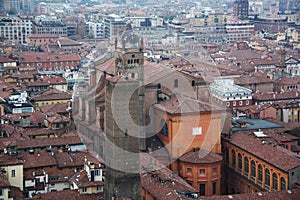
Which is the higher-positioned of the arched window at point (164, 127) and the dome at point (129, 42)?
the dome at point (129, 42)

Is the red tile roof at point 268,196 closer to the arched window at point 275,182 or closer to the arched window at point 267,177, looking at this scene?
the arched window at point 275,182

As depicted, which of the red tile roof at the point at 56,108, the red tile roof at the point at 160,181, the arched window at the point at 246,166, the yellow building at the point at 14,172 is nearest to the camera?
the red tile roof at the point at 160,181

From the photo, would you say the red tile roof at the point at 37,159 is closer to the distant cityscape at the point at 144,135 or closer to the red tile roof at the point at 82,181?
the distant cityscape at the point at 144,135

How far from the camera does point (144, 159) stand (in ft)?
80.3

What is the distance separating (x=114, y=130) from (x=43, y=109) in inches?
537

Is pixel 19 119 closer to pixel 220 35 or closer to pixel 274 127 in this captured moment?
pixel 274 127

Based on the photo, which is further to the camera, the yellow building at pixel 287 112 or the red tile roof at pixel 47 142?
the yellow building at pixel 287 112

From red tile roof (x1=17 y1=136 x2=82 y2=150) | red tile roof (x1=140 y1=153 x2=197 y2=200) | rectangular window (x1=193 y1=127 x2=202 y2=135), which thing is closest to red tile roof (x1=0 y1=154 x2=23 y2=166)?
red tile roof (x1=17 y1=136 x2=82 y2=150)

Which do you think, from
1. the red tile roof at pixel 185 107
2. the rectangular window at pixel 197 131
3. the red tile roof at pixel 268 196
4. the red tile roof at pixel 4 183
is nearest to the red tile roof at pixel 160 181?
the red tile roof at pixel 268 196

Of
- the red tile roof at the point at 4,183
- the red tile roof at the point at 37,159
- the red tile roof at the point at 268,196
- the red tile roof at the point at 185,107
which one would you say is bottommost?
the red tile roof at the point at 268,196

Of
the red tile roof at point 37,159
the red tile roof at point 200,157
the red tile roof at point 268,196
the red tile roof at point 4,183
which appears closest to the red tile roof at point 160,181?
the red tile roof at point 200,157

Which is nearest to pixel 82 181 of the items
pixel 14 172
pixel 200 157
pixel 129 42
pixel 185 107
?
pixel 14 172

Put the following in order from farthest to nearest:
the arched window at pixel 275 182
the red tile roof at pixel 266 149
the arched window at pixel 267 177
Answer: the arched window at pixel 267 177
the arched window at pixel 275 182
the red tile roof at pixel 266 149

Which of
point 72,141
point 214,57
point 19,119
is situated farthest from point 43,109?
point 214,57
